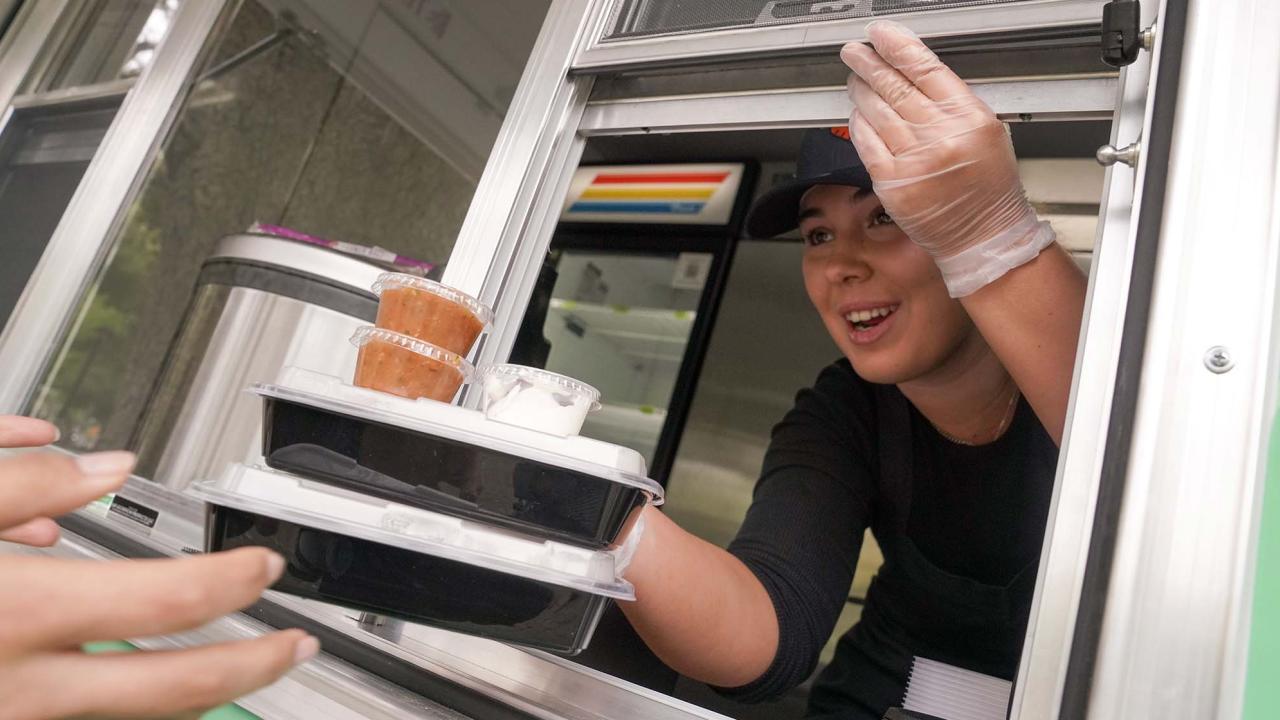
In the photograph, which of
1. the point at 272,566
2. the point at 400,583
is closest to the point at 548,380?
the point at 400,583

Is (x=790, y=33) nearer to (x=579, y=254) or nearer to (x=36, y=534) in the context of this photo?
(x=36, y=534)

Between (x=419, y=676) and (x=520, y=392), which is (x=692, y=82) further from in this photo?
(x=419, y=676)

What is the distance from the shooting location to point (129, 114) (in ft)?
6.73

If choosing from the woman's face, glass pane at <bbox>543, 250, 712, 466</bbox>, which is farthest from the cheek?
glass pane at <bbox>543, 250, 712, 466</bbox>

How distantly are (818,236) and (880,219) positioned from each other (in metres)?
0.14

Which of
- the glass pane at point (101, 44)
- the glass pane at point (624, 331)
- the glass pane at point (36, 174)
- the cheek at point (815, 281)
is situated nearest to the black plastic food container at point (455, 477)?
the cheek at point (815, 281)

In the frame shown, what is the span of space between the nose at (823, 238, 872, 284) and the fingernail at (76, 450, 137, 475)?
1.15m

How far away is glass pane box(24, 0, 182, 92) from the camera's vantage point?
99.3 inches

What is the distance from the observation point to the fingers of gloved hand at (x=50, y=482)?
45 centimetres

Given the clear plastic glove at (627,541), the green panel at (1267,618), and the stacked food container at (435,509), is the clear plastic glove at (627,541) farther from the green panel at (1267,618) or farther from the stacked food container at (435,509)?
the green panel at (1267,618)

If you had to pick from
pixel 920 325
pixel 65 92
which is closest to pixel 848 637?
pixel 920 325

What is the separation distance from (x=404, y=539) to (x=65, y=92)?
2539 millimetres

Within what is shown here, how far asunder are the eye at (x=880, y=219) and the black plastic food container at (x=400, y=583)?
93 cm

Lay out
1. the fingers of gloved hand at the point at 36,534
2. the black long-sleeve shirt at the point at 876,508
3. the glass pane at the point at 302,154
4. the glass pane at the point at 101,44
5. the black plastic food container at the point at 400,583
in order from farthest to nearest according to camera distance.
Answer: the glass pane at the point at 302,154, the glass pane at the point at 101,44, the black long-sleeve shirt at the point at 876,508, the black plastic food container at the point at 400,583, the fingers of gloved hand at the point at 36,534
